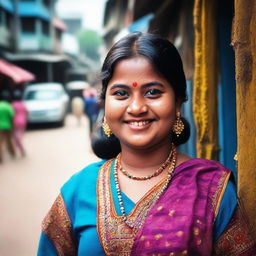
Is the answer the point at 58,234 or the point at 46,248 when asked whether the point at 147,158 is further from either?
the point at 46,248

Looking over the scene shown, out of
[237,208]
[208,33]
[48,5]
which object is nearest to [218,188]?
[237,208]

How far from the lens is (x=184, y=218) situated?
1298mm

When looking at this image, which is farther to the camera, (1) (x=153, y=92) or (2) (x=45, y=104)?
(2) (x=45, y=104)

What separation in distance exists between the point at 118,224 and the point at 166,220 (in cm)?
20

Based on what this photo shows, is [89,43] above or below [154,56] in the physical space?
below

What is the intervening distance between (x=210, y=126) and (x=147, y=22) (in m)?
3.89

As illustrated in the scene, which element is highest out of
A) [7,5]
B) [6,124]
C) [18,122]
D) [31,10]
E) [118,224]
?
[7,5]

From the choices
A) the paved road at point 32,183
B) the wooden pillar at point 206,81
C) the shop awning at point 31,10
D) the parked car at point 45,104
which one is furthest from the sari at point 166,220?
the shop awning at point 31,10

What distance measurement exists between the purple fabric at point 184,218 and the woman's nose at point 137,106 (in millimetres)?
297

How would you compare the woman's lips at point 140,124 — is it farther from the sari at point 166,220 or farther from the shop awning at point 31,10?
the shop awning at point 31,10

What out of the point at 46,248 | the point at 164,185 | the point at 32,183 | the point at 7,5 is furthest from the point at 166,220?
the point at 7,5

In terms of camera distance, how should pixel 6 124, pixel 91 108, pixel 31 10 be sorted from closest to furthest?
pixel 6 124 < pixel 91 108 < pixel 31 10

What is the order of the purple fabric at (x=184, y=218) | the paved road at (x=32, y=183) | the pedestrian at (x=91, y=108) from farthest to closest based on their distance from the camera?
1. the pedestrian at (x=91, y=108)
2. the paved road at (x=32, y=183)
3. the purple fabric at (x=184, y=218)

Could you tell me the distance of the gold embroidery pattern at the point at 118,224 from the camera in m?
1.39
